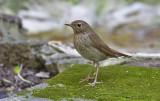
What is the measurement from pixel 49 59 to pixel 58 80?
6.23 ft

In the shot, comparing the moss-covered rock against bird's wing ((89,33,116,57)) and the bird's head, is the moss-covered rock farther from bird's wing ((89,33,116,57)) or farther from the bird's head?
the bird's head

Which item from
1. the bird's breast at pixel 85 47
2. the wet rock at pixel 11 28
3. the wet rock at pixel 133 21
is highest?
the wet rock at pixel 133 21

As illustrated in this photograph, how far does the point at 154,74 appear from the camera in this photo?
395 centimetres

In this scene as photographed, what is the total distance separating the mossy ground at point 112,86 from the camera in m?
3.16

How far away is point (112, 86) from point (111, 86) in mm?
14

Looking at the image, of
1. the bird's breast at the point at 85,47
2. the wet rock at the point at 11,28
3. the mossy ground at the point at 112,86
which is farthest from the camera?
the wet rock at the point at 11,28

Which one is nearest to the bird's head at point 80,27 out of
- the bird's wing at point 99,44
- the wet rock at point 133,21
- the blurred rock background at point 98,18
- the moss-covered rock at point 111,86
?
the bird's wing at point 99,44

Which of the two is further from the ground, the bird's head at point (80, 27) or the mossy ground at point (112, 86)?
the bird's head at point (80, 27)

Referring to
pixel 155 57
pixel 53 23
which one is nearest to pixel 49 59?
pixel 155 57

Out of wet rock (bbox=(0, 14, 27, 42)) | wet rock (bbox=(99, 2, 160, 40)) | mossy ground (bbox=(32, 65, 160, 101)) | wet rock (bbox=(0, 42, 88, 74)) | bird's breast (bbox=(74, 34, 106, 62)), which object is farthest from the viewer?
wet rock (bbox=(99, 2, 160, 40))

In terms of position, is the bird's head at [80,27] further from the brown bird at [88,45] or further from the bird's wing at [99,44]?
the bird's wing at [99,44]

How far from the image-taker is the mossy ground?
124 inches

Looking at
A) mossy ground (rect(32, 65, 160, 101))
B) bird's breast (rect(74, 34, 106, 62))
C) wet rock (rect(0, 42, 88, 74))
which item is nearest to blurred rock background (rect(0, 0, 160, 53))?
wet rock (rect(0, 42, 88, 74))

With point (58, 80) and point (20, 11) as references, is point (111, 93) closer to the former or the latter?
point (58, 80)
